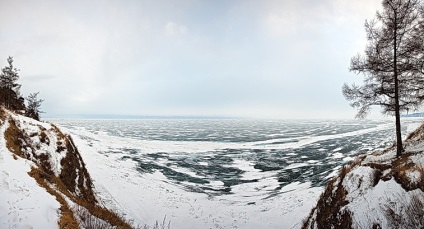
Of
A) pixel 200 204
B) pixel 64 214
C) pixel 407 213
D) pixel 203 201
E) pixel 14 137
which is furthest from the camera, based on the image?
pixel 203 201

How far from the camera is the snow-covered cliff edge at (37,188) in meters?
6.90

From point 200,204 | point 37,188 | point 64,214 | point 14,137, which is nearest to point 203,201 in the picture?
point 200,204

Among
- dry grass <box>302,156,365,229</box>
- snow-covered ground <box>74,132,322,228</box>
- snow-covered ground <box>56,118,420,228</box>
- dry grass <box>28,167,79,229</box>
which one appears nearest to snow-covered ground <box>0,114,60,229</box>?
dry grass <box>28,167,79,229</box>

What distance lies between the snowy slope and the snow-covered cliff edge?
804 centimetres

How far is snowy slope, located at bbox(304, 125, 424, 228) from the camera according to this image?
294 inches

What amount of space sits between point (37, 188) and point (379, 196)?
11539 millimetres

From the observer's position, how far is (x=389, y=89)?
12266 millimetres

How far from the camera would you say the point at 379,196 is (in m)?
8.62

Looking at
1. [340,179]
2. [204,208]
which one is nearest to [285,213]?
[204,208]

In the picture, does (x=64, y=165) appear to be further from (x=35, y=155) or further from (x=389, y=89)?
(x=389, y=89)

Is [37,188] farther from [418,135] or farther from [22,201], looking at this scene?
[418,135]

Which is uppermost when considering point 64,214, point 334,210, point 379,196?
point 379,196

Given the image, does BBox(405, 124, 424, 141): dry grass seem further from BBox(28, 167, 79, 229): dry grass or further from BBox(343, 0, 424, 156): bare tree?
BBox(28, 167, 79, 229): dry grass

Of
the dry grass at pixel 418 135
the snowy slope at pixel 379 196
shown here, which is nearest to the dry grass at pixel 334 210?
the snowy slope at pixel 379 196
